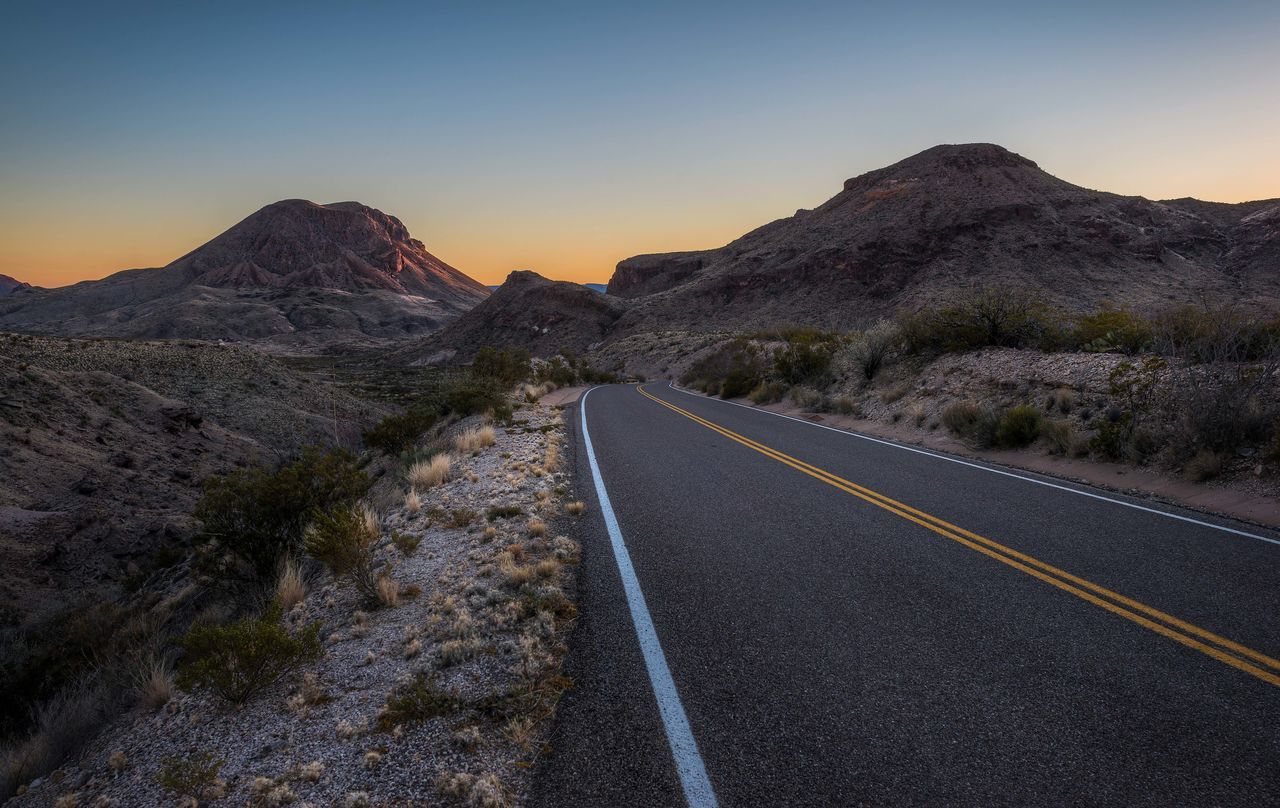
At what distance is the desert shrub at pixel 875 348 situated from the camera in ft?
60.6

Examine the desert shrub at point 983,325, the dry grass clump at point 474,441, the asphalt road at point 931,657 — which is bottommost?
the asphalt road at point 931,657

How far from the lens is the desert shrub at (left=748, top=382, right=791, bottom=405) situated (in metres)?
21.6

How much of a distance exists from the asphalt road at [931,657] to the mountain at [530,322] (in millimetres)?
80199

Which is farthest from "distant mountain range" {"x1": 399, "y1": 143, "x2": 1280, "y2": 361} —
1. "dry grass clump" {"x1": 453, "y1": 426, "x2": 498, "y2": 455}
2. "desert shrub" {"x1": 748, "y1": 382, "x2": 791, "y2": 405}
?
"dry grass clump" {"x1": 453, "y1": 426, "x2": 498, "y2": 455}

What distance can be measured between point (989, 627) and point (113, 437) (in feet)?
79.8

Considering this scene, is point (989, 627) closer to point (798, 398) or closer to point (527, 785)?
point (527, 785)

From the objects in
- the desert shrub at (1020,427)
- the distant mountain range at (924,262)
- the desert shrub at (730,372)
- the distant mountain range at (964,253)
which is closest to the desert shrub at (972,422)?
the desert shrub at (1020,427)

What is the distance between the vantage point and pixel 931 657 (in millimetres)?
3660

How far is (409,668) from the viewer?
3.87 metres

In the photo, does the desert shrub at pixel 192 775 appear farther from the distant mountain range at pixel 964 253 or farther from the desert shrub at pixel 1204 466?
the distant mountain range at pixel 964 253

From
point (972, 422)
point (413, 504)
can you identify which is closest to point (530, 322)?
point (972, 422)

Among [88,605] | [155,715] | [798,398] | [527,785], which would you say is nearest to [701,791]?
[527,785]

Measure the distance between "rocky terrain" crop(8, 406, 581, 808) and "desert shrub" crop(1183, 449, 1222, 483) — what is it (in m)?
8.41

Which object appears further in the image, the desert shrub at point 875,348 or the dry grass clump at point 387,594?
the desert shrub at point 875,348
